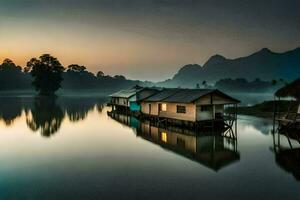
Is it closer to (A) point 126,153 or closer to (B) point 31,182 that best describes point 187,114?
(A) point 126,153

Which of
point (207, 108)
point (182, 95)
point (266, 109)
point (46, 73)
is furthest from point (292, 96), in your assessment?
point (46, 73)

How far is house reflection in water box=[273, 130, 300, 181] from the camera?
18678 millimetres

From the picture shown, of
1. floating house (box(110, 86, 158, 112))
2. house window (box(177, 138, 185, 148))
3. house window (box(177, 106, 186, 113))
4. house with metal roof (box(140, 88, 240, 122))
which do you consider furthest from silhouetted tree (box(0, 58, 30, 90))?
house window (box(177, 138, 185, 148))

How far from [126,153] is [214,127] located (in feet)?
50.2

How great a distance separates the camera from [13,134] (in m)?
33.3

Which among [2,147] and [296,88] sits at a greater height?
[296,88]

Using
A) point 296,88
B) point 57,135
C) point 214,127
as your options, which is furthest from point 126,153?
point 296,88

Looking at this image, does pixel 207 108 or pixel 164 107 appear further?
pixel 164 107

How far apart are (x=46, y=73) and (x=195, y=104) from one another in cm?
10250

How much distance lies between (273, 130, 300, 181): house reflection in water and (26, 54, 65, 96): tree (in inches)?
4306

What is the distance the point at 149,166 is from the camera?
770 inches

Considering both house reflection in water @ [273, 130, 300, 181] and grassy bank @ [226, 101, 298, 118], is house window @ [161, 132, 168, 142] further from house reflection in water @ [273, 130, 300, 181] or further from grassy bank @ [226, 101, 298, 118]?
grassy bank @ [226, 101, 298, 118]

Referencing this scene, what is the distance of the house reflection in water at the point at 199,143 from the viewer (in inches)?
834

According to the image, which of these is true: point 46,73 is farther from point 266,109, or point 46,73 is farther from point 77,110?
point 266,109
